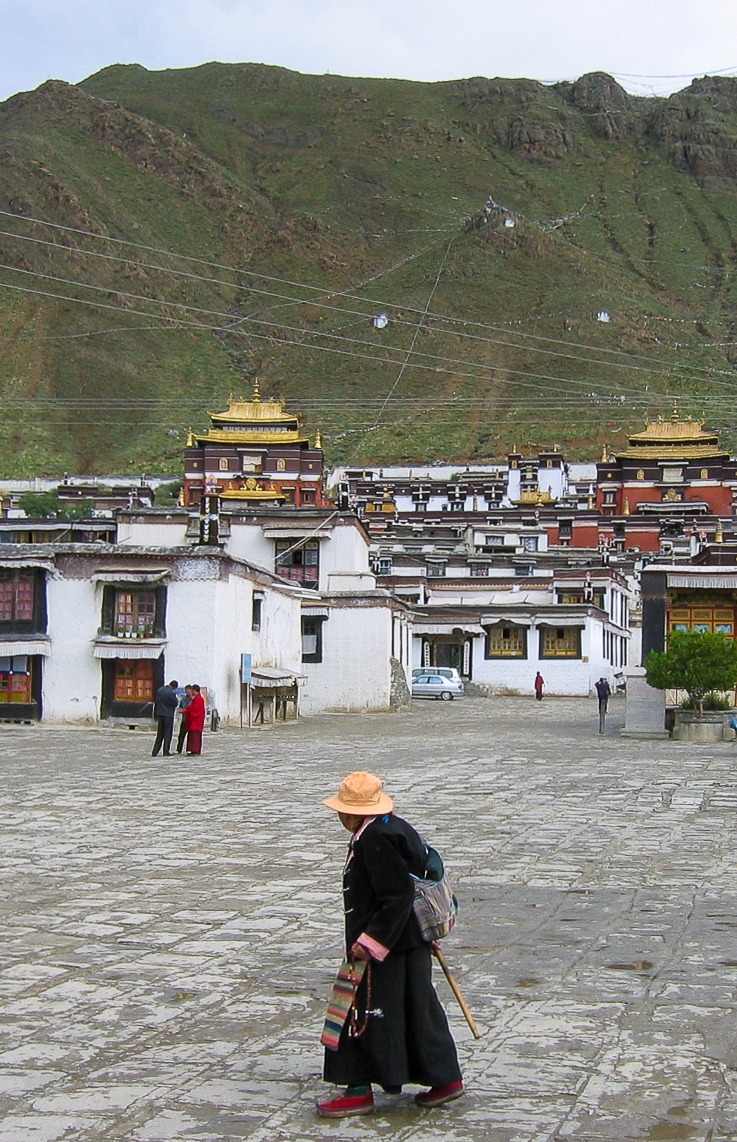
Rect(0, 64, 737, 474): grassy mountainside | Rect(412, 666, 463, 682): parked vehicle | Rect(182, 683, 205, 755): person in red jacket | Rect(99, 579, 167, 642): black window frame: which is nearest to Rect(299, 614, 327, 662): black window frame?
Rect(412, 666, 463, 682): parked vehicle

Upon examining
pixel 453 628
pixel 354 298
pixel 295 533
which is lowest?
pixel 453 628

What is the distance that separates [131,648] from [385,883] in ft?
84.4

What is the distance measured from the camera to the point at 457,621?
56.2m

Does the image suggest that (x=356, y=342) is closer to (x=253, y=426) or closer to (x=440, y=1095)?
(x=253, y=426)

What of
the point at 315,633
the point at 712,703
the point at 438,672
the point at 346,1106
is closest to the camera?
the point at 346,1106

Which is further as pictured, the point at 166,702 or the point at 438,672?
the point at 438,672

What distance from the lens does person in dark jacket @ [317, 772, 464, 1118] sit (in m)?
6.39

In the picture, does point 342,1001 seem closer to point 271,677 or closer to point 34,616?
point 34,616

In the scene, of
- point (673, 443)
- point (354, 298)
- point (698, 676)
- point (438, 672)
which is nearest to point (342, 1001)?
point (698, 676)

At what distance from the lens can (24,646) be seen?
31828mm

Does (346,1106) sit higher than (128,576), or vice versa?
(128,576)

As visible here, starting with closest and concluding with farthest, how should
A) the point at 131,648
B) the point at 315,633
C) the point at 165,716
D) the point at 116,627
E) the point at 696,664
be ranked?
the point at 165,716 < the point at 696,664 < the point at 131,648 < the point at 116,627 < the point at 315,633

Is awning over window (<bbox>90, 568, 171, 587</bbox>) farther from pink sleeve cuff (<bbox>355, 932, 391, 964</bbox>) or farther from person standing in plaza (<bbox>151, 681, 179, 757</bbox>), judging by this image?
pink sleeve cuff (<bbox>355, 932, 391, 964</bbox>)

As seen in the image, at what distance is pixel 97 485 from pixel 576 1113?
100302mm
